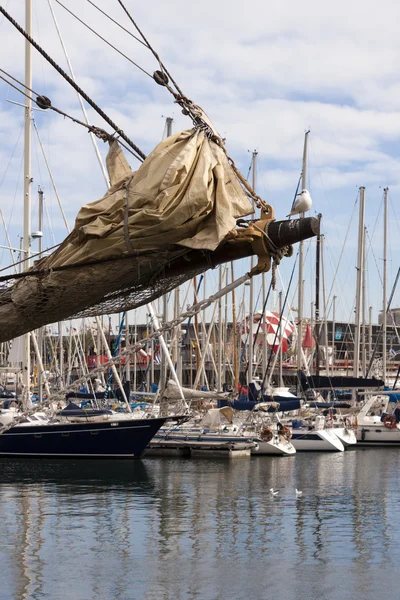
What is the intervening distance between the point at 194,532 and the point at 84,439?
16310 mm

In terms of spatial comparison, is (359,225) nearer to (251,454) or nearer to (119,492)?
(251,454)

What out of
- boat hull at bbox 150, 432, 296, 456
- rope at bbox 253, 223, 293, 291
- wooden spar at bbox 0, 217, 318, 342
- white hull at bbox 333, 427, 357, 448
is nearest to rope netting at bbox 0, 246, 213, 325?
wooden spar at bbox 0, 217, 318, 342

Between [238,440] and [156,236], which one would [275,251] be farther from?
[238,440]

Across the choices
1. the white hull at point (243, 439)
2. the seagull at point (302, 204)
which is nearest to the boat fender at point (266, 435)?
the white hull at point (243, 439)

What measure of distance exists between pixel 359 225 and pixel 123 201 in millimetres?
56711

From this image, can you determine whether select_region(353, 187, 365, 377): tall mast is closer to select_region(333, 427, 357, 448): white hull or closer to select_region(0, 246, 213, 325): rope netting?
select_region(333, 427, 357, 448): white hull

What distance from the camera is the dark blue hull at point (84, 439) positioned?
39938 mm

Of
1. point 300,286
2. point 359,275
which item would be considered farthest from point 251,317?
point 359,275

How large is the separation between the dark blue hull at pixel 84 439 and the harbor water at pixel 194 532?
0.64 meters

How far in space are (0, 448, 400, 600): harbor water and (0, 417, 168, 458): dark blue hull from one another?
645 mm

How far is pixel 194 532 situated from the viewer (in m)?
24.4

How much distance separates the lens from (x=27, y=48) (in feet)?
92.2

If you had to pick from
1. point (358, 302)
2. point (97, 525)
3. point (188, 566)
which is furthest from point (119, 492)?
point (358, 302)

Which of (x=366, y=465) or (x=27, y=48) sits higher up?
(x=27, y=48)
